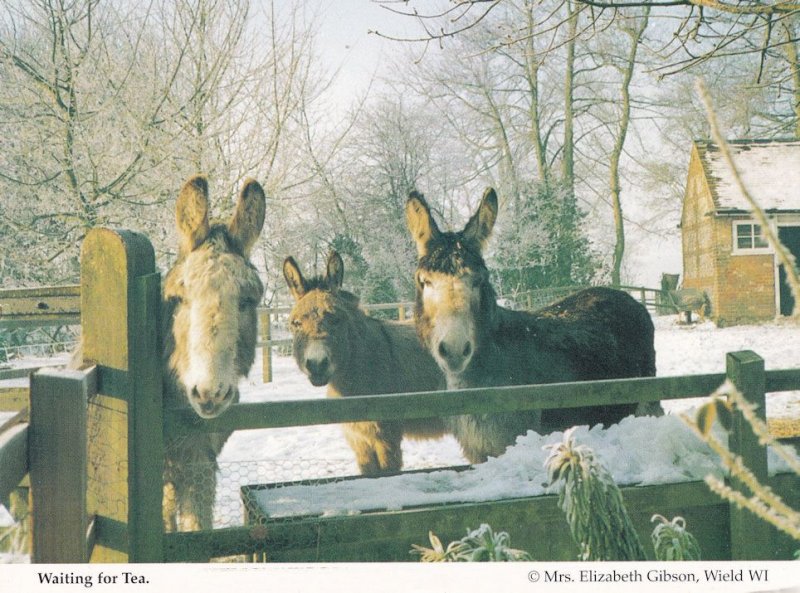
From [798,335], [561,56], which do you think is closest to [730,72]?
[561,56]

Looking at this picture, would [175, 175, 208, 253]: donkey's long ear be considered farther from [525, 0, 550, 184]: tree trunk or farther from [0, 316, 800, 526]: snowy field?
[525, 0, 550, 184]: tree trunk

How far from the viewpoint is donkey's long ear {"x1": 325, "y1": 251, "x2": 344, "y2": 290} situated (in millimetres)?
2875

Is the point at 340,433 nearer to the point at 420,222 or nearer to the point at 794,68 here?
the point at 420,222

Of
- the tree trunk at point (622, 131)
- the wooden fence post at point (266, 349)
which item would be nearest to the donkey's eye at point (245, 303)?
the wooden fence post at point (266, 349)

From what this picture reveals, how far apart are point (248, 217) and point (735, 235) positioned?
238 cm

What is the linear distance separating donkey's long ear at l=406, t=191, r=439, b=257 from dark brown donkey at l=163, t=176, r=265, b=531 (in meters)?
0.72

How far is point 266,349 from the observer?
104 inches

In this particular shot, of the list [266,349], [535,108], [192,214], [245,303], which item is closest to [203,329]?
[245,303]

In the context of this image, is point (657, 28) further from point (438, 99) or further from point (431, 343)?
point (431, 343)

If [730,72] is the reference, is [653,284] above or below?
below

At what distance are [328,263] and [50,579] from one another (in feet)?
5.04

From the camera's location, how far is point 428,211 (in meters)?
2.79

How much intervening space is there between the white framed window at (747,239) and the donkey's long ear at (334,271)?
1.85 m

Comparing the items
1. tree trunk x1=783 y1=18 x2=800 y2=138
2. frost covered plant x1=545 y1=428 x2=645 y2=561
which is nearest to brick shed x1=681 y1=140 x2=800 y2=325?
tree trunk x1=783 y1=18 x2=800 y2=138
